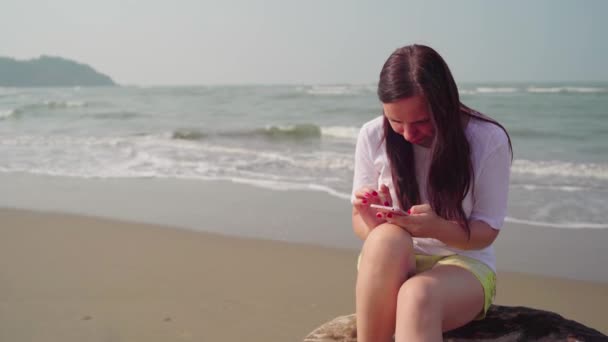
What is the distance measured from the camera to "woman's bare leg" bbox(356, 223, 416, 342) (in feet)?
8.21

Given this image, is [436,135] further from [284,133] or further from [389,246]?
[284,133]

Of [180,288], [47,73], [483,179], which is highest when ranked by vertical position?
[47,73]

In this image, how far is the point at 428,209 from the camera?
8.50ft

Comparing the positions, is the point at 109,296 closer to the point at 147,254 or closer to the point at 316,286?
the point at 147,254

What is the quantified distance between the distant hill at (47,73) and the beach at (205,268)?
7492 centimetres

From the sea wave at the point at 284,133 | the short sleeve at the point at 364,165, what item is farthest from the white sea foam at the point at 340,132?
the short sleeve at the point at 364,165

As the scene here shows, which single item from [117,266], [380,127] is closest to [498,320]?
[380,127]

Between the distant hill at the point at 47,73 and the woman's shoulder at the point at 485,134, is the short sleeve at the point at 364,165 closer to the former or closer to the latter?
the woman's shoulder at the point at 485,134

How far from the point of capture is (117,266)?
191 inches

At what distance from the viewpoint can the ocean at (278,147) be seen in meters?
7.85

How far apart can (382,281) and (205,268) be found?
2.67 metres

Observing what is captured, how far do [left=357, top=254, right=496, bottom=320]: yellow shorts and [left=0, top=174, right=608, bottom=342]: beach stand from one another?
125 cm

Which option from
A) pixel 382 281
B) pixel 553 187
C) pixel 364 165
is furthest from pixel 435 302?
pixel 553 187

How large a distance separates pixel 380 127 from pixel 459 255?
72cm
